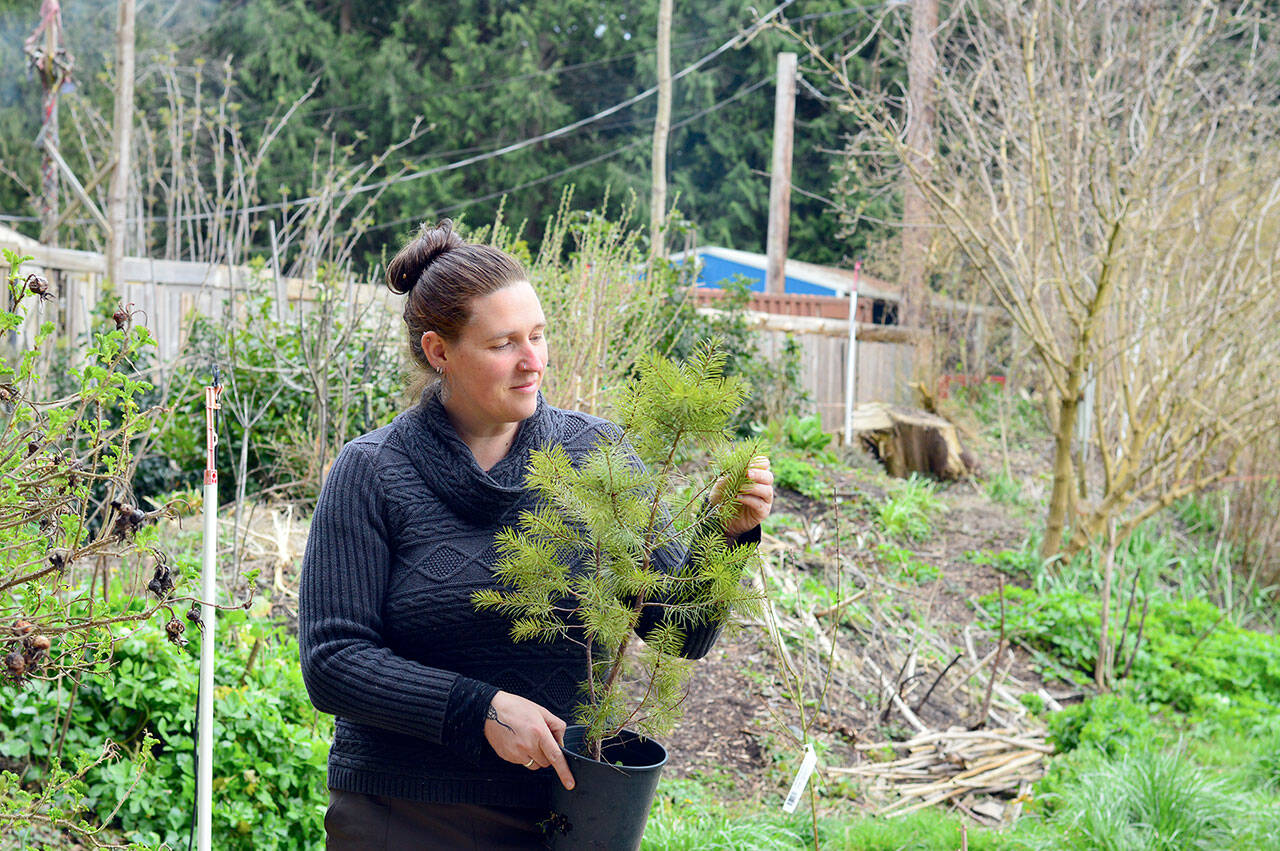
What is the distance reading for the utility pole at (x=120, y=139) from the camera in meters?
7.88

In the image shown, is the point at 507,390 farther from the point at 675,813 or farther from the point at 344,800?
the point at 675,813

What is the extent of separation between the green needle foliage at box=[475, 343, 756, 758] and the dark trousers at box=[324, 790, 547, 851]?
206 mm

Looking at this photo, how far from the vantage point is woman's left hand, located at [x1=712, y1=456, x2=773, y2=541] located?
173cm

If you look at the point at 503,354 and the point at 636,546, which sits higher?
the point at 503,354

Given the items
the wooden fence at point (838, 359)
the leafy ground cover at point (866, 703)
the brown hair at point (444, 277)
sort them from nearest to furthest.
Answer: the brown hair at point (444, 277)
the leafy ground cover at point (866, 703)
the wooden fence at point (838, 359)

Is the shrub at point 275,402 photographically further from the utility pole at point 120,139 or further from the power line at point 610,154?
the power line at point 610,154

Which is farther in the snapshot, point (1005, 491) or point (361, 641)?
point (1005, 491)

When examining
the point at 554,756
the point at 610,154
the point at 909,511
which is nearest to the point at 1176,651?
the point at 909,511

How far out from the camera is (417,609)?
1.76 meters

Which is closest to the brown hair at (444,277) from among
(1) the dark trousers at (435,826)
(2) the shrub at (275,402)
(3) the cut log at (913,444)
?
(1) the dark trousers at (435,826)

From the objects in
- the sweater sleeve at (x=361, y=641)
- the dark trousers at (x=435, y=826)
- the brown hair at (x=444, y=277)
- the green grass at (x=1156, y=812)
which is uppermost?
the brown hair at (x=444, y=277)

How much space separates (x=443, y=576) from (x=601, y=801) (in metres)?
0.43

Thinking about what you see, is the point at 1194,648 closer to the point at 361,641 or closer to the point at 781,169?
the point at 361,641

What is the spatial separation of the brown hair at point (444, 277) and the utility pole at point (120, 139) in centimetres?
677
